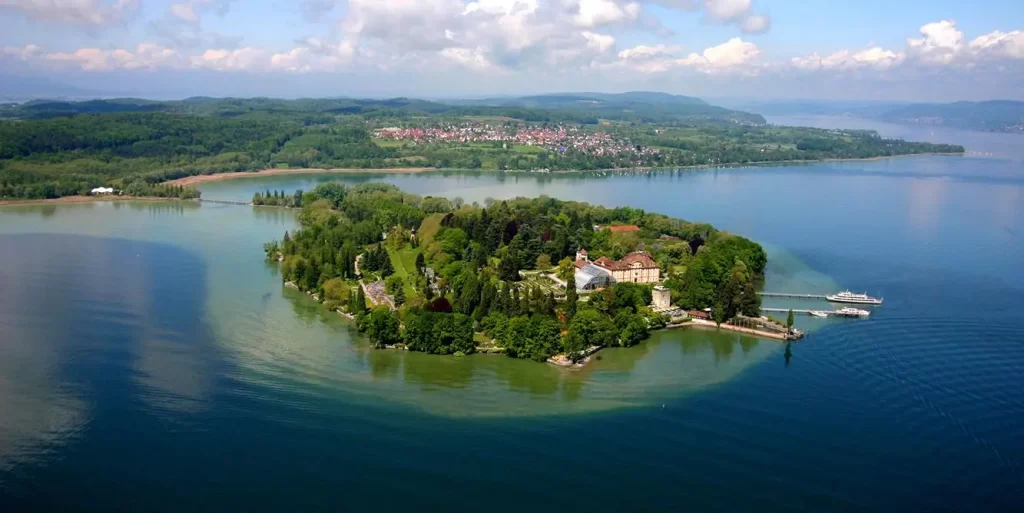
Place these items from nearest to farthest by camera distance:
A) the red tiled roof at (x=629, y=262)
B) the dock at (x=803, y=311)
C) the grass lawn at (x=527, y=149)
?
the dock at (x=803, y=311) < the red tiled roof at (x=629, y=262) < the grass lawn at (x=527, y=149)

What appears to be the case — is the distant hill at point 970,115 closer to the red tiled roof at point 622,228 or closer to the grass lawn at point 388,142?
the grass lawn at point 388,142

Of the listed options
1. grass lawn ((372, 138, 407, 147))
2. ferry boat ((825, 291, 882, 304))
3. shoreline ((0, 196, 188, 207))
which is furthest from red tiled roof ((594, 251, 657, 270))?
grass lawn ((372, 138, 407, 147))

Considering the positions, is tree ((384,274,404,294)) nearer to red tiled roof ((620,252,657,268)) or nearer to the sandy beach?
red tiled roof ((620,252,657,268))

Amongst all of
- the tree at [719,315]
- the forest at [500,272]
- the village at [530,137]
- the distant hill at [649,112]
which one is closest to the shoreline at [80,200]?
the forest at [500,272]

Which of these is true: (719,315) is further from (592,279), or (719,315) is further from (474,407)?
(474,407)

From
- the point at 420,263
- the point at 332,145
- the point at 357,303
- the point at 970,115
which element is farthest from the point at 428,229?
the point at 970,115

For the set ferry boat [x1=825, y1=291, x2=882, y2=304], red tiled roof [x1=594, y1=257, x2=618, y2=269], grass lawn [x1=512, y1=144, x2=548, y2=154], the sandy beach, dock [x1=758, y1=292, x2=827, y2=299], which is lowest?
dock [x1=758, y1=292, x2=827, y2=299]
